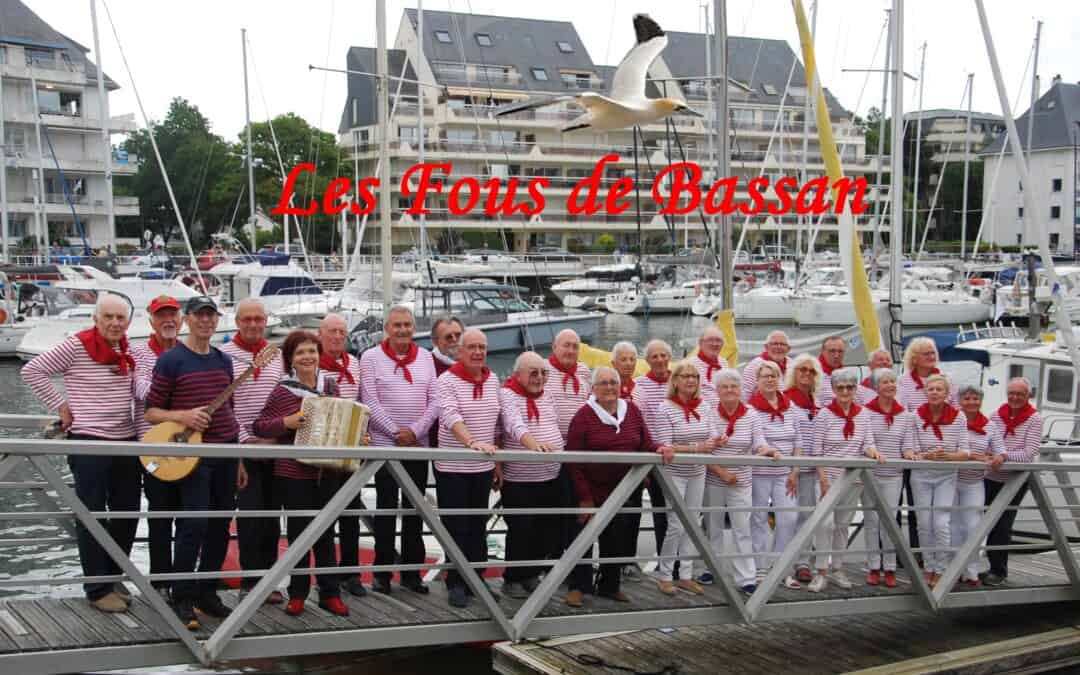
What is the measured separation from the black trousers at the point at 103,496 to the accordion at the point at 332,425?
2.84ft

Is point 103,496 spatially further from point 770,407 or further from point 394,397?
point 770,407

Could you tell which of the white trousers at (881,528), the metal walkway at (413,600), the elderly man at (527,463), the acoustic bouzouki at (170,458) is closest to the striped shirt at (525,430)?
the elderly man at (527,463)

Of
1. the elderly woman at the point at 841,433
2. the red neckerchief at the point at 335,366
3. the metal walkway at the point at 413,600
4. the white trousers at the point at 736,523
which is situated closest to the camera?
the metal walkway at the point at 413,600

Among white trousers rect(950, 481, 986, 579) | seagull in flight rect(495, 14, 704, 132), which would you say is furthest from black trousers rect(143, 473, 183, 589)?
seagull in flight rect(495, 14, 704, 132)

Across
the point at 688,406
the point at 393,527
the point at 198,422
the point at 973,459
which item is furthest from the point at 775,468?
the point at 198,422

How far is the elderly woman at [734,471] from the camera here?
7164mm

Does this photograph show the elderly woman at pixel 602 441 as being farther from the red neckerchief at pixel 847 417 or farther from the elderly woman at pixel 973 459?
the elderly woman at pixel 973 459

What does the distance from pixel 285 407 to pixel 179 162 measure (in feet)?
254

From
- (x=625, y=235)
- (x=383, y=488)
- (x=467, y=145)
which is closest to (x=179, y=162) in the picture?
(x=467, y=145)

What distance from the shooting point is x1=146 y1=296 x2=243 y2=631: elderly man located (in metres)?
5.75

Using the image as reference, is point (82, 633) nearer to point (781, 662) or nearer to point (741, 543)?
point (741, 543)

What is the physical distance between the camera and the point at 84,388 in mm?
5812

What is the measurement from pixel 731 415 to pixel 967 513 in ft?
6.81

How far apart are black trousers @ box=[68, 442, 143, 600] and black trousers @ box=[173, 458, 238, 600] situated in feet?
0.86
